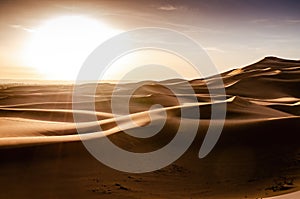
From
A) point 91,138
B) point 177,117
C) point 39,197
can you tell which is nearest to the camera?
point 39,197

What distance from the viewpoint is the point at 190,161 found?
7.80 m

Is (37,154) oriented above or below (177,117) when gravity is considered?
below

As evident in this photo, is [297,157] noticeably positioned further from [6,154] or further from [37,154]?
[6,154]

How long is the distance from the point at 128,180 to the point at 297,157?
4.13 metres

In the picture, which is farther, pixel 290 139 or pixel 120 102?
pixel 120 102

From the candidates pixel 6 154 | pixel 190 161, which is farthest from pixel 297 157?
pixel 6 154

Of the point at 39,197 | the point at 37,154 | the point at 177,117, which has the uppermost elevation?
the point at 177,117

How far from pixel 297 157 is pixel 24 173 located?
6.01 m

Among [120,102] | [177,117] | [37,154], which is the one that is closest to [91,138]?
[37,154]

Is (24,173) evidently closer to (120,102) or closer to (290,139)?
(290,139)

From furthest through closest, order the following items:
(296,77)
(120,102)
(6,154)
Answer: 1. (296,77)
2. (120,102)
3. (6,154)

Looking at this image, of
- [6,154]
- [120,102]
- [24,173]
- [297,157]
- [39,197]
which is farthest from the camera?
[120,102]

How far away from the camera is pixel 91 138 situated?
8758mm

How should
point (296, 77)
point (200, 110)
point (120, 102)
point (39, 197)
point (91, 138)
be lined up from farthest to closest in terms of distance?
point (296, 77) < point (120, 102) < point (200, 110) < point (91, 138) < point (39, 197)
